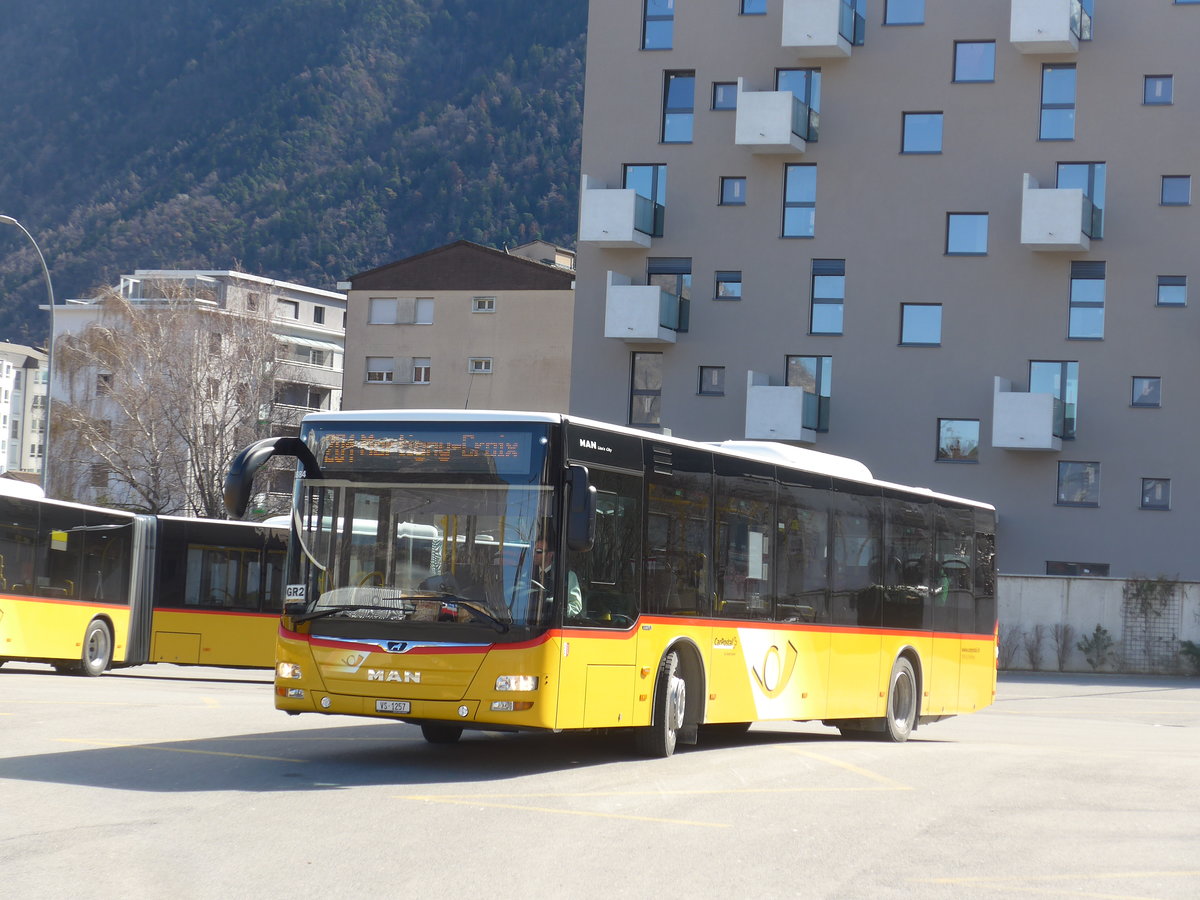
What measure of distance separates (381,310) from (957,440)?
1356 inches

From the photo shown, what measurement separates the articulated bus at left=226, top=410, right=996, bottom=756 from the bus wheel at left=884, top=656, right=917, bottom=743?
2955 millimetres

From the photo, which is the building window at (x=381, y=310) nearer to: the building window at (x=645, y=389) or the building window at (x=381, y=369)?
the building window at (x=381, y=369)

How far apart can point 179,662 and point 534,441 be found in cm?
2005

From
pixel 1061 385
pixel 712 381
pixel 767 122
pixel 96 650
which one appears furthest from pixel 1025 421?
pixel 96 650

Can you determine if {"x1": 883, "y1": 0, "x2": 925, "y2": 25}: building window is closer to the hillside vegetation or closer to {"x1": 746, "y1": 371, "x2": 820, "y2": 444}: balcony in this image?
{"x1": 746, "y1": 371, "x2": 820, "y2": 444}: balcony

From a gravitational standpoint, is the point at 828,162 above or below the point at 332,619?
above

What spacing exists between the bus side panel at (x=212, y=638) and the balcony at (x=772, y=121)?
2250cm

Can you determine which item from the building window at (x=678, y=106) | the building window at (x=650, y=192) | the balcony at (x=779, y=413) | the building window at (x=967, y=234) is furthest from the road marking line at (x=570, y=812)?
the building window at (x=678, y=106)

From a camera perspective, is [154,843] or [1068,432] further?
[1068,432]

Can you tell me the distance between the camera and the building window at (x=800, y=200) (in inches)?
1911

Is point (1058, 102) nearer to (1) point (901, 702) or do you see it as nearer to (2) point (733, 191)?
(2) point (733, 191)

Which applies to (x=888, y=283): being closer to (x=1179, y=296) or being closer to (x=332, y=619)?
(x=1179, y=296)

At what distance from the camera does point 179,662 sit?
102 feet

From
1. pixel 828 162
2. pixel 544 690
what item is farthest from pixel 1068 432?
pixel 544 690
